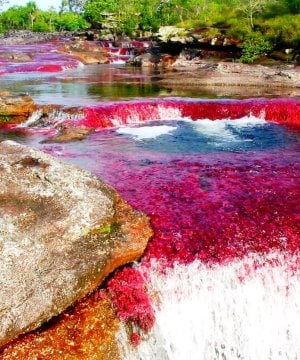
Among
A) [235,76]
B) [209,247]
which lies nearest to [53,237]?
[209,247]

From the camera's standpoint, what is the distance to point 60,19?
438ft

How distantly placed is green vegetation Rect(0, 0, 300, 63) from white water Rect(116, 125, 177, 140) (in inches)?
1002

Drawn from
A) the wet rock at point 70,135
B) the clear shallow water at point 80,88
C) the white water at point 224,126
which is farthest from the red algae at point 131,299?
the clear shallow water at point 80,88

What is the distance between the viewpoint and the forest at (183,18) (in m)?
42.0

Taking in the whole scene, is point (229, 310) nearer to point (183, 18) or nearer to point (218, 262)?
point (218, 262)

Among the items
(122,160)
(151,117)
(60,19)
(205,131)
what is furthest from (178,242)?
(60,19)

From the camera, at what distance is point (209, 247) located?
8148 millimetres

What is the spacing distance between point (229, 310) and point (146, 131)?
1192 centimetres

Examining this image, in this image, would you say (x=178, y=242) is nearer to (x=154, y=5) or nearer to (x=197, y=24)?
(x=197, y=24)

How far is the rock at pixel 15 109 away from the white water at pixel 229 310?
1489cm

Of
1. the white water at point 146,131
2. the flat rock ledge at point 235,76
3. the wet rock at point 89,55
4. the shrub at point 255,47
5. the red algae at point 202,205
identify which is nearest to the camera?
the red algae at point 202,205

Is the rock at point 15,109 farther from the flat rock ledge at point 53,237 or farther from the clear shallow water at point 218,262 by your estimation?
the flat rock ledge at point 53,237

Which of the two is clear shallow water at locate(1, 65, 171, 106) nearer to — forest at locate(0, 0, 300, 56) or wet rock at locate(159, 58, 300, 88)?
wet rock at locate(159, 58, 300, 88)

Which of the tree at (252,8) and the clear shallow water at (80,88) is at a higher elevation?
the tree at (252,8)
